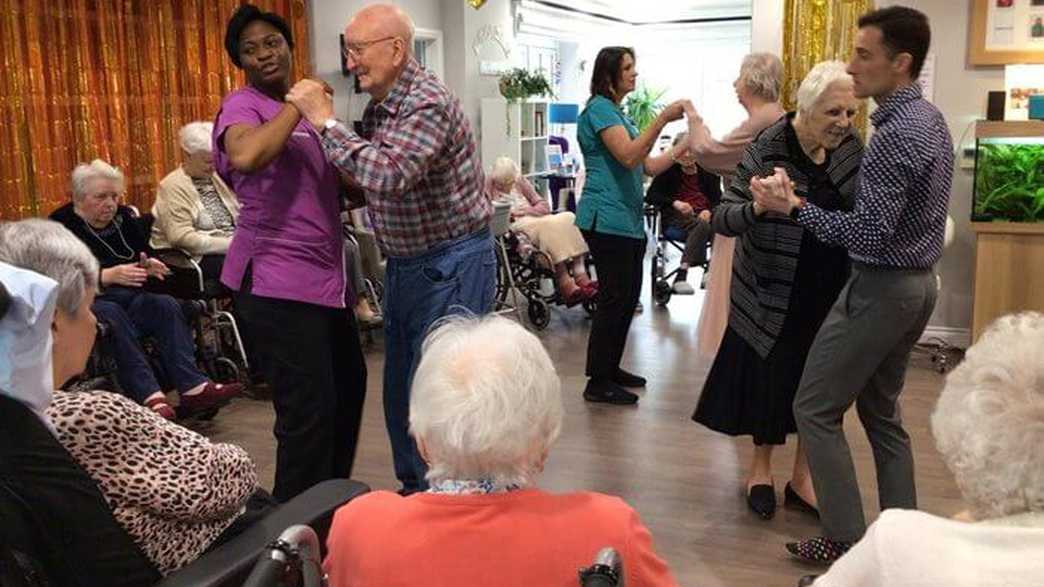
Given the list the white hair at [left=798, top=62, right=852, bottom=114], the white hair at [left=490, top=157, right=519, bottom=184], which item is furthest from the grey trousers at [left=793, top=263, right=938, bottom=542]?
the white hair at [left=490, top=157, right=519, bottom=184]

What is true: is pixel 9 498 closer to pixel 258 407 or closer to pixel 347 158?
pixel 347 158

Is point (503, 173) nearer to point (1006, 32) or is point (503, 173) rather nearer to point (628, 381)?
point (628, 381)

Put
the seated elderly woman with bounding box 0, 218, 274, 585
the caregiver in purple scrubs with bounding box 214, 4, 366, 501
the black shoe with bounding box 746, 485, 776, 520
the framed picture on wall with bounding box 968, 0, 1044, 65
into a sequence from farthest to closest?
1. the framed picture on wall with bounding box 968, 0, 1044, 65
2. the black shoe with bounding box 746, 485, 776, 520
3. the caregiver in purple scrubs with bounding box 214, 4, 366, 501
4. the seated elderly woman with bounding box 0, 218, 274, 585

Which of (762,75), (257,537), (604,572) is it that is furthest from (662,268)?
(604,572)

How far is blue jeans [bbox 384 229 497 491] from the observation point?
2486mm

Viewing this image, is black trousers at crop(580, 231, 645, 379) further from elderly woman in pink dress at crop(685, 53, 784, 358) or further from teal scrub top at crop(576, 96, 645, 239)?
elderly woman in pink dress at crop(685, 53, 784, 358)

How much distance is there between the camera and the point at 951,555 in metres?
1.03

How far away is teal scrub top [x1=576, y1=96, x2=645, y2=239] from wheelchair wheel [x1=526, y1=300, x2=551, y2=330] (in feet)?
6.23

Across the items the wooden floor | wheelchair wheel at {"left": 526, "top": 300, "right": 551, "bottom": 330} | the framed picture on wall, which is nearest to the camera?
the wooden floor

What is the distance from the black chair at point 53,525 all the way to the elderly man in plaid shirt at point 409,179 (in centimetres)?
107

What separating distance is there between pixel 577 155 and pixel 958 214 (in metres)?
6.63

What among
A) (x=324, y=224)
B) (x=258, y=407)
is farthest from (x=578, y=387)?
(x=324, y=224)

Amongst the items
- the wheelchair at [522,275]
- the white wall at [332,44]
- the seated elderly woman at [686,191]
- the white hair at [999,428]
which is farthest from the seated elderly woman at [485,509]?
the white wall at [332,44]

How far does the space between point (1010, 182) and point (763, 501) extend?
8.81ft
